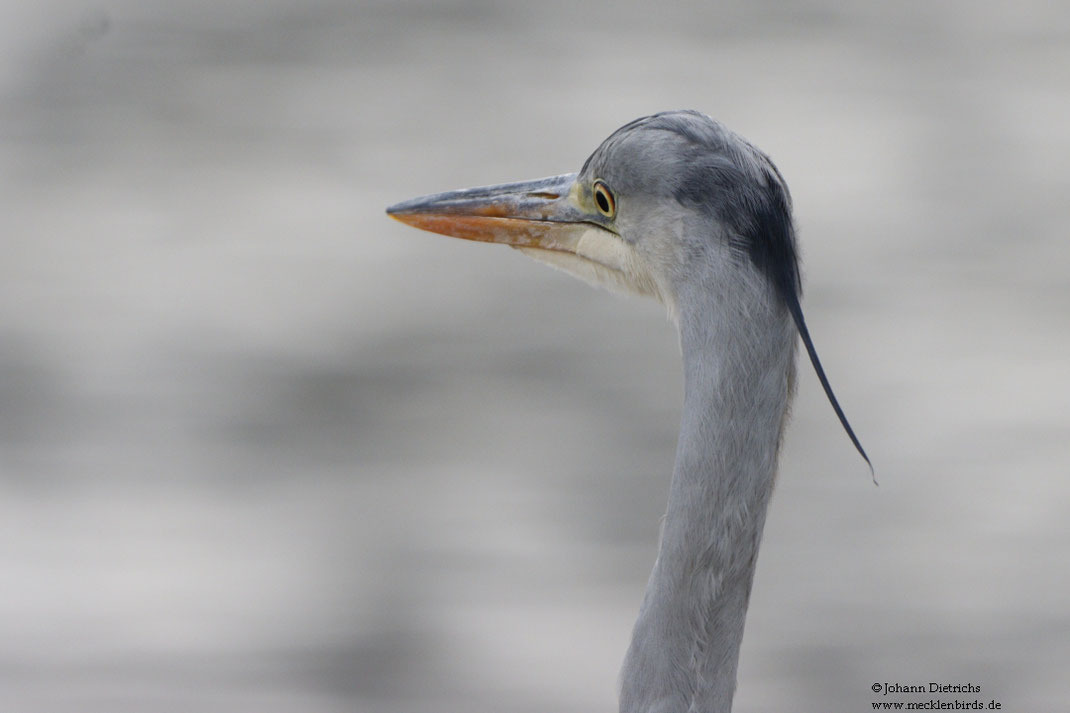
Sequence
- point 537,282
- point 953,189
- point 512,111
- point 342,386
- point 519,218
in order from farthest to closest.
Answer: point 512,111 < point 953,189 < point 537,282 < point 342,386 < point 519,218

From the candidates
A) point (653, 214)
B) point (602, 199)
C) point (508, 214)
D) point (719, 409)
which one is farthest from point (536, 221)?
point (719, 409)

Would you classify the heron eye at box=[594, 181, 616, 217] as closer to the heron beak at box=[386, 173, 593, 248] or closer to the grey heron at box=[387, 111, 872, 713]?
the heron beak at box=[386, 173, 593, 248]

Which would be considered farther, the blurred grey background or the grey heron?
the blurred grey background

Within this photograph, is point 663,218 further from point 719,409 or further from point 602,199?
point 719,409

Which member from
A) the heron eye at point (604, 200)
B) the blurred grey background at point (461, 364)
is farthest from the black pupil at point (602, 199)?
the blurred grey background at point (461, 364)

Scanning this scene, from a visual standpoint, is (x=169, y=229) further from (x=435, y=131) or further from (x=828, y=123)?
(x=828, y=123)

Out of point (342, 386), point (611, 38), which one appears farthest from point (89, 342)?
point (611, 38)

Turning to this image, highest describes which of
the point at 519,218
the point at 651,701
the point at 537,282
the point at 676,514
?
the point at 537,282

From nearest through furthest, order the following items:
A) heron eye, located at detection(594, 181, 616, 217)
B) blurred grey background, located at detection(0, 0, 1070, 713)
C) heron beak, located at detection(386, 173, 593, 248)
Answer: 1. heron eye, located at detection(594, 181, 616, 217)
2. heron beak, located at detection(386, 173, 593, 248)
3. blurred grey background, located at detection(0, 0, 1070, 713)

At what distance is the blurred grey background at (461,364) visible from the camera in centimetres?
440

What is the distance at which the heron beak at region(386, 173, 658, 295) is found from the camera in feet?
7.74

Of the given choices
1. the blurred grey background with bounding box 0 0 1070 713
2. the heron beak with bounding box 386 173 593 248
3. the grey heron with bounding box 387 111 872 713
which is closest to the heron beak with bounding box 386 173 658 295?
the heron beak with bounding box 386 173 593 248

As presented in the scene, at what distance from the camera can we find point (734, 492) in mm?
1989

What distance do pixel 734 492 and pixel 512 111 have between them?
5.36 metres
